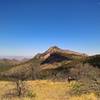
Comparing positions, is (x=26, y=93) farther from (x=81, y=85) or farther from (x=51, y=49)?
(x=51, y=49)

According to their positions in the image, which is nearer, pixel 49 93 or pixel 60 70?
pixel 49 93

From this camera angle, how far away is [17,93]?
2173cm

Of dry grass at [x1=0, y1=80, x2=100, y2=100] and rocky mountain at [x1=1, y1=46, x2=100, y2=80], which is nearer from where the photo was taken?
dry grass at [x1=0, y1=80, x2=100, y2=100]

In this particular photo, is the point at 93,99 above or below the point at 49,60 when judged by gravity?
below

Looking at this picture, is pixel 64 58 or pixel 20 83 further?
pixel 64 58

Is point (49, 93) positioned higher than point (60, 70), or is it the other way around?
point (60, 70)

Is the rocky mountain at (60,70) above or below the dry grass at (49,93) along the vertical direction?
above

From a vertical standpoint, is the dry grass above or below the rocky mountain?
below

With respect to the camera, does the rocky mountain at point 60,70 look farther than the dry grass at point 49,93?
Yes

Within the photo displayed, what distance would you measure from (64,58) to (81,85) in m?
125

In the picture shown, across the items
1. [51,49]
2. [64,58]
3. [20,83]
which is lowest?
[20,83]

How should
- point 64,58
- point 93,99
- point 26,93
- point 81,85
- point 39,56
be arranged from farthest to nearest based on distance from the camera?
point 39,56, point 64,58, point 81,85, point 26,93, point 93,99

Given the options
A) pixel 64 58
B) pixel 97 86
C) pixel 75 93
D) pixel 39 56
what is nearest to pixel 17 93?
pixel 75 93


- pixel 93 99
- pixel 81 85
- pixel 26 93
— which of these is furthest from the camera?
pixel 81 85
